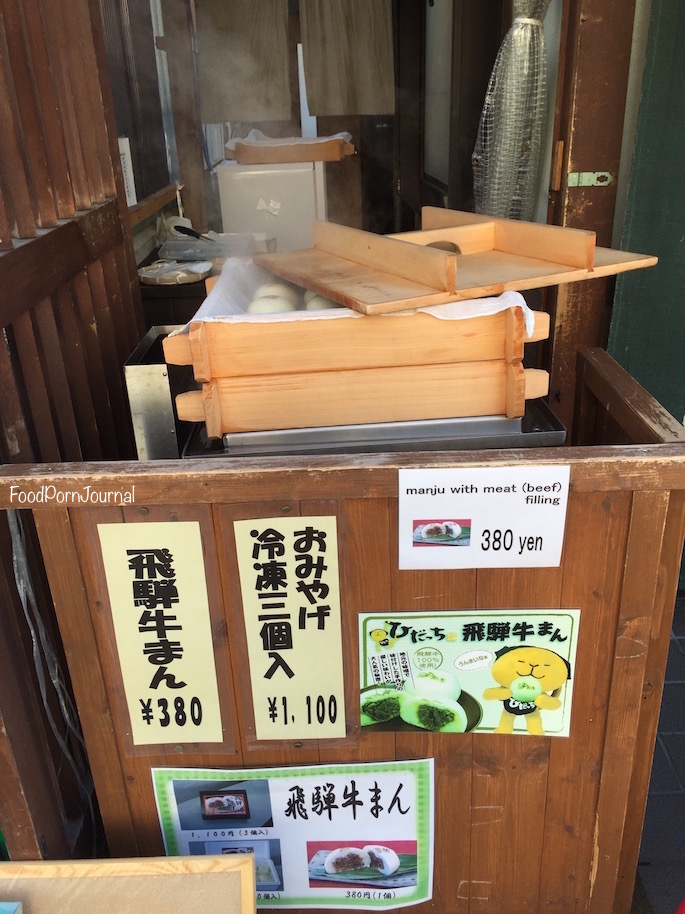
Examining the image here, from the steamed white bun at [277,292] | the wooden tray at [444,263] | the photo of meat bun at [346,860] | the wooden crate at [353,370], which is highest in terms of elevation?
the wooden tray at [444,263]

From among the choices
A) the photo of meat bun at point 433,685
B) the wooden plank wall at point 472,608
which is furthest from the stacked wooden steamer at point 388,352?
the photo of meat bun at point 433,685

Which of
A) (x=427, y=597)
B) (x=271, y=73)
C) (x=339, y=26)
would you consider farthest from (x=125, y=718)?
(x=339, y=26)

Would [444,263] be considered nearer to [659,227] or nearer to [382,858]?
[382,858]

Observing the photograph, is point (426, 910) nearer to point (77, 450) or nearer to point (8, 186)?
point (77, 450)

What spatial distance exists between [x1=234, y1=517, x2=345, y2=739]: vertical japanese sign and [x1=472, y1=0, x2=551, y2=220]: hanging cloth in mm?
3345

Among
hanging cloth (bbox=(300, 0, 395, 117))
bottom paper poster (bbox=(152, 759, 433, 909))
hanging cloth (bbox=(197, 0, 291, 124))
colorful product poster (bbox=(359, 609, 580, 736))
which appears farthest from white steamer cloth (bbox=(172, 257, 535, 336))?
hanging cloth (bbox=(300, 0, 395, 117))

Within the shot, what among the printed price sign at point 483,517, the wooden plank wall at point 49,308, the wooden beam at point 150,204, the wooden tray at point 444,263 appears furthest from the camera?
the wooden beam at point 150,204

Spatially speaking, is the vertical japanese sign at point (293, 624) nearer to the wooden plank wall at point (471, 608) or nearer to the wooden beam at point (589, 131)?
the wooden plank wall at point (471, 608)

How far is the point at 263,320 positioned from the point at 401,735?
128 centimetres

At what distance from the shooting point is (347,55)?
261 inches

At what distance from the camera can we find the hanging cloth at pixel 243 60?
240 inches

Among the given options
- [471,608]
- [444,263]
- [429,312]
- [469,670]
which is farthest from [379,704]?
[444,263]

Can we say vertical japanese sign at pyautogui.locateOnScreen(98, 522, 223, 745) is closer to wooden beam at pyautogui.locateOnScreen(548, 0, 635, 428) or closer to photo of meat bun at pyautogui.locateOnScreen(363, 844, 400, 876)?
photo of meat bun at pyautogui.locateOnScreen(363, 844, 400, 876)

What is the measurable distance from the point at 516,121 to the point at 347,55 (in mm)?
3204
